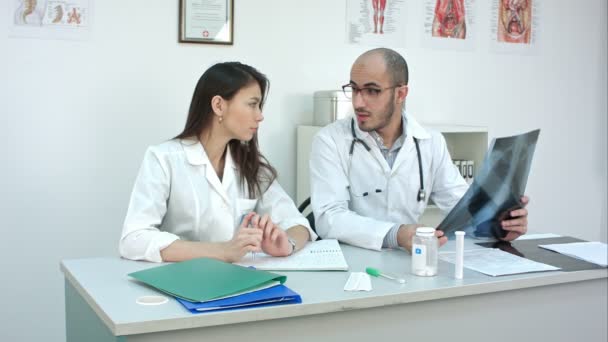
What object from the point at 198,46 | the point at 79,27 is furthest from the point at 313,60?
the point at 79,27

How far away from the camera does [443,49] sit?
390 centimetres

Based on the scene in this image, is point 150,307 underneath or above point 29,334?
above

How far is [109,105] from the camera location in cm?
311

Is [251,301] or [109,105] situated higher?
[109,105]

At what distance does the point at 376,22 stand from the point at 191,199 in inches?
69.7

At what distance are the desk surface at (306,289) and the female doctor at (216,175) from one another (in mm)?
245

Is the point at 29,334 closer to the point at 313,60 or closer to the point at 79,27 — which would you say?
the point at 79,27

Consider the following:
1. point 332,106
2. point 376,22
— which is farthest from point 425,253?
point 376,22

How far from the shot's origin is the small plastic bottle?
Answer: 1.91 metres

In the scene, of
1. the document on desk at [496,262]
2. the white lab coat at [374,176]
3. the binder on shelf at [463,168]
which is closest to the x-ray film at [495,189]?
the document on desk at [496,262]

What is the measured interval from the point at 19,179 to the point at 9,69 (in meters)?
0.45

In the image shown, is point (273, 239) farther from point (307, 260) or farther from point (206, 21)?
point (206, 21)

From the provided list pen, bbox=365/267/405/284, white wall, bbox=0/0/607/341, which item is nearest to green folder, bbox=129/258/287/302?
pen, bbox=365/267/405/284

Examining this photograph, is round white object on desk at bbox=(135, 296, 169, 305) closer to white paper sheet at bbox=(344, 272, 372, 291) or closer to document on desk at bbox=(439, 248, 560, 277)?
white paper sheet at bbox=(344, 272, 372, 291)
